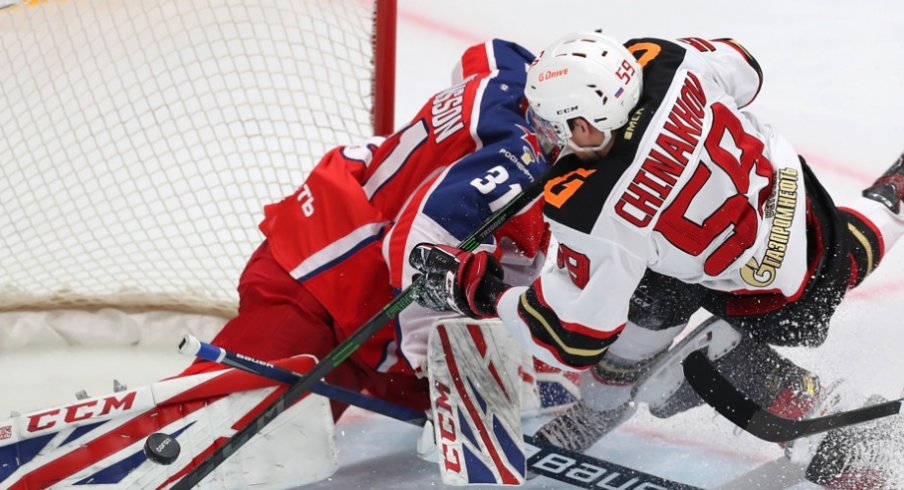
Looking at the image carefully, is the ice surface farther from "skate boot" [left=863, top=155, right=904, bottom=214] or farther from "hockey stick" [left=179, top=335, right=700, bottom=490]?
"skate boot" [left=863, top=155, right=904, bottom=214]

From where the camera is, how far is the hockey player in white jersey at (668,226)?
215 centimetres

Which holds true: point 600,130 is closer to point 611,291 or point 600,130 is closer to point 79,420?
point 611,291

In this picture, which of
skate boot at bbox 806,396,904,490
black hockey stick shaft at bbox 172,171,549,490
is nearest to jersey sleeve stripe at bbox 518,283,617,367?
black hockey stick shaft at bbox 172,171,549,490

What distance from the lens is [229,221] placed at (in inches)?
134

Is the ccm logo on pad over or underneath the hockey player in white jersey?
underneath

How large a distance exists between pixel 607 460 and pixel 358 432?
0.68 metres

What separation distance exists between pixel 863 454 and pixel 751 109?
1746 mm

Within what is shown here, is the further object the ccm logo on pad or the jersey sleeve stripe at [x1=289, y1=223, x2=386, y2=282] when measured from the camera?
the jersey sleeve stripe at [x1=289, y1=223, x2=386, y2=282]

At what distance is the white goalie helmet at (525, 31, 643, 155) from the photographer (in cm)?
211

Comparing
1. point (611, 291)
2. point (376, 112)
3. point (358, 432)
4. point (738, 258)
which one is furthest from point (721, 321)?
point (376, 112)

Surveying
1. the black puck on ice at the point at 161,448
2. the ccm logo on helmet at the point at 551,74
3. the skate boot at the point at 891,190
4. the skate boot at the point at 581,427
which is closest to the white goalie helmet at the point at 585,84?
the ccm logo on helmet at the point at 551,74

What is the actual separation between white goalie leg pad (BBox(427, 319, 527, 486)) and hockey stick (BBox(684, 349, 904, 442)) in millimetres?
452

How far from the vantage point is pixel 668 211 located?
219cm

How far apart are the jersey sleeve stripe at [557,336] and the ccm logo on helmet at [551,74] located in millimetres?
448
